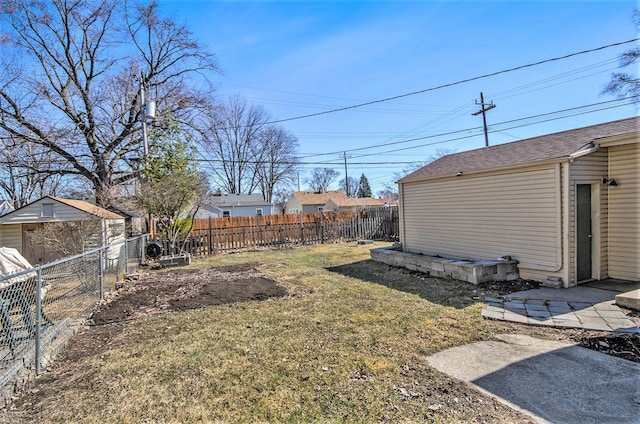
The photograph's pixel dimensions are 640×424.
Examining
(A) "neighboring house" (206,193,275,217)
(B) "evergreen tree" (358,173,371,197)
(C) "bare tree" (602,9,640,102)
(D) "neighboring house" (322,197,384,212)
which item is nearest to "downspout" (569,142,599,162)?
(C) "bare tree" (602,9,640,102)

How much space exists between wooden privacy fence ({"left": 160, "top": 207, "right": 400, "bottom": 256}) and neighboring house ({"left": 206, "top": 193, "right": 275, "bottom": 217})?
1743 centimetres

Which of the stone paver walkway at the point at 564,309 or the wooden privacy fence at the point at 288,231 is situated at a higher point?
the wooden privacy fence at the point at 288,231

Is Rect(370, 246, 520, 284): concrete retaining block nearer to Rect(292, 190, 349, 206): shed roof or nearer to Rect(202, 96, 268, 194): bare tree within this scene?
Rect(202, 96, 268, 194): bare tree

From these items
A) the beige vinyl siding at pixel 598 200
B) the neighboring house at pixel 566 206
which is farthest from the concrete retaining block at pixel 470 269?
the beige vinyl siding at pixel 598 200

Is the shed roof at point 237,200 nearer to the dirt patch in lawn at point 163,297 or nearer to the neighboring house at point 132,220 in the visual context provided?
the neighboring house at point 132,220

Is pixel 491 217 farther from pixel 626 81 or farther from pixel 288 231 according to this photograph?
pixel 626 81

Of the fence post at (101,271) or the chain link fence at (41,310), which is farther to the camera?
the fence post at (101,271)

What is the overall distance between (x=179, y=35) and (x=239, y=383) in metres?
18.8

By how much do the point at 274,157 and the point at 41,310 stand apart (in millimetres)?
34954

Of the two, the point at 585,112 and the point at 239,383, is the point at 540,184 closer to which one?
the point at 239,383

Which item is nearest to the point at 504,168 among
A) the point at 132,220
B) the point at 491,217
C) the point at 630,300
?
the point at 491,217

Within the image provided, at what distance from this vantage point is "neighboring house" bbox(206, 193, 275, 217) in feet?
108

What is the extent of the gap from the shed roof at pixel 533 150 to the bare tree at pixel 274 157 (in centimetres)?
2768

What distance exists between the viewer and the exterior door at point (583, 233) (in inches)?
227
